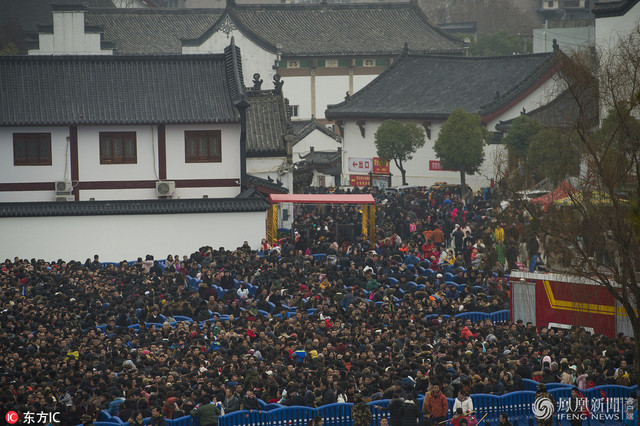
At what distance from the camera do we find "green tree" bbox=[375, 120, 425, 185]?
4756cm

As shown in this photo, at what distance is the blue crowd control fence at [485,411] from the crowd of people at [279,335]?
0.22m

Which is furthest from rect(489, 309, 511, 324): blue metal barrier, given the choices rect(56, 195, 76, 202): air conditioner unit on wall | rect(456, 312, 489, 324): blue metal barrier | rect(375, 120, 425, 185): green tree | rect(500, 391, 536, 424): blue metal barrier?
rect(375, 120, 425, 185): green tree

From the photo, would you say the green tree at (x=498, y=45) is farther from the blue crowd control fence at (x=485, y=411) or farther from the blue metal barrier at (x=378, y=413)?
the blue metal barrier at (x=378, y=413)

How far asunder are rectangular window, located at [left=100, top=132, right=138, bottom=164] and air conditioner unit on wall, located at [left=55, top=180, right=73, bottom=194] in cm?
148

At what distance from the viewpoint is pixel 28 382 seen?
16.7 meters

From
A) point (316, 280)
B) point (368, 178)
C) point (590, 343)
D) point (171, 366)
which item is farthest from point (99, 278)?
point (368, 178)

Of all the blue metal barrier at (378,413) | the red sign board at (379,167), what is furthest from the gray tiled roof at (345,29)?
the blue metal barrier at (378,413)

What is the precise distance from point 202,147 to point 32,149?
20.1 feet

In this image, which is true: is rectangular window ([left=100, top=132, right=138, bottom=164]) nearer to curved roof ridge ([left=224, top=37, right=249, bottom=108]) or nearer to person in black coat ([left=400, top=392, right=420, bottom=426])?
curved roof ridge ([left=224, top=37, right=249, bottom=108])

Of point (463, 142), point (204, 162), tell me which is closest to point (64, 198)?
point (204, 162)

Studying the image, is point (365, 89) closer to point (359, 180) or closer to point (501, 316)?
point (359, 180)

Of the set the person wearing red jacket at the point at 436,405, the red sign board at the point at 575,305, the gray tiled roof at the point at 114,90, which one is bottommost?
the person wearing red jacket at the point at 436,405

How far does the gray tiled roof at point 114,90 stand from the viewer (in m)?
34.6

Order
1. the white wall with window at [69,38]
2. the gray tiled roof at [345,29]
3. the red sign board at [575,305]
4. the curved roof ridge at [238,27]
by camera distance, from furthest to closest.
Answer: the gray tiled roof at [345,29], the curved roof ridge at [238,27], the white wall with window at [69,38], the red sign board at [575,305]
